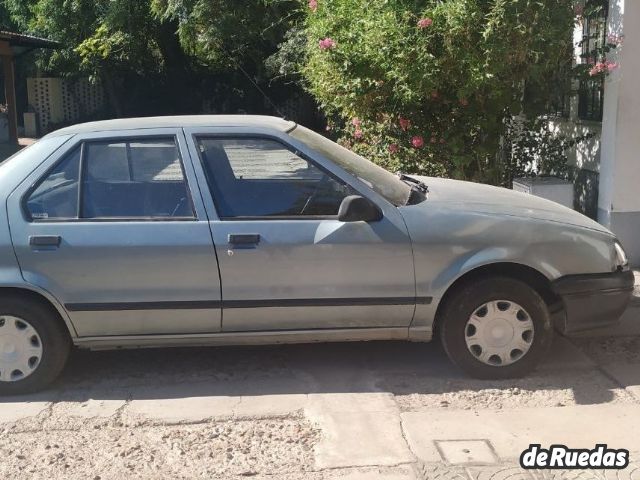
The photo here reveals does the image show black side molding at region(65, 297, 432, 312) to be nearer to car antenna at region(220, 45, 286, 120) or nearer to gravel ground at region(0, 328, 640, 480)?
gravel ground at region(0, 328, 640, 480)

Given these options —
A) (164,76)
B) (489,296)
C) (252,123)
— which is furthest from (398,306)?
(164,76)

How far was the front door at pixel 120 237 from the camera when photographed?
455cm

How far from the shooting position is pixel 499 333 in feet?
15.5

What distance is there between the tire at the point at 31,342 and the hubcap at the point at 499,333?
2.49 m

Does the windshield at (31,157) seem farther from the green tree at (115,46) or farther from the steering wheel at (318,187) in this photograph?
the green tree at (115,46)

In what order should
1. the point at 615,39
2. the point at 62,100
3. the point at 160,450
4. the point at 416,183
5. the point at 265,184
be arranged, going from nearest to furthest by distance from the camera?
the point at 160,450 → the point at 265,184 → the point at 416,183 → the point at 615,39 → the point at 62,100

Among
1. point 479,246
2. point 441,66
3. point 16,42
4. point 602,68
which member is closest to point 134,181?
point 479,246

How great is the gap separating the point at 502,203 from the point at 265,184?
5.01 ft

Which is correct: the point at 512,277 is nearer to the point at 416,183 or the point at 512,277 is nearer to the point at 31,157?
the point at 416,183

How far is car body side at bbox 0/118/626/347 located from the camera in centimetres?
461

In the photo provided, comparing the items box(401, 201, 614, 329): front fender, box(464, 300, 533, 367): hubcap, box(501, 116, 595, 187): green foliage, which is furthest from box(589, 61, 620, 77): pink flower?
box(464, 300, 533, 367): hubcap

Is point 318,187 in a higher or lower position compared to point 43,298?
higher

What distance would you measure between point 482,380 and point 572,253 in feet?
3.16

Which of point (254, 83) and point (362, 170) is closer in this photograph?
point (362, 170)
